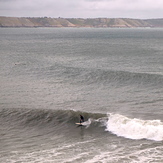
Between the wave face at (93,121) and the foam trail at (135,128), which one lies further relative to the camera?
the wave face at (93,121)

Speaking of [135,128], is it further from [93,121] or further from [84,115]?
[84,115]

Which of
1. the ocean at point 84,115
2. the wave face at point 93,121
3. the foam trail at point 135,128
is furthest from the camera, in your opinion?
the wave face at point 93,121

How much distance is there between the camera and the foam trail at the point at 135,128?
3078 centimetres

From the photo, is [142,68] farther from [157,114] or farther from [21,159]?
[21,159]

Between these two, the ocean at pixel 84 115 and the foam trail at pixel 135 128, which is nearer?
the ocean at pixel 84 115

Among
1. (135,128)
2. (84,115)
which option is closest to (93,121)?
(84,115)

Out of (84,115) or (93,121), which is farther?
(84,115)

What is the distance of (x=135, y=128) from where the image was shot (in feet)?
106

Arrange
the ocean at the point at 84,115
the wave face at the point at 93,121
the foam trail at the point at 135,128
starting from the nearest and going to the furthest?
the ocean at the point at 84,115 → the foam trail at the point at 135,128 → the wave face at the point at 93,121

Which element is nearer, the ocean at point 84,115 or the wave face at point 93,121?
the ocean at point 84,115

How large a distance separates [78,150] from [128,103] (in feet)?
55.2

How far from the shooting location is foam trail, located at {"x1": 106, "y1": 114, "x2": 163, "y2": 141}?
30.8m

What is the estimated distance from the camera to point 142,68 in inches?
2758

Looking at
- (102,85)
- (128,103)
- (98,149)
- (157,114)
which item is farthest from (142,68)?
(98,149)
